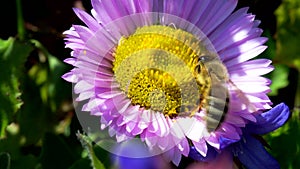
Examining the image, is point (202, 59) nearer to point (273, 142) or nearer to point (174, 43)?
point (174, 43)

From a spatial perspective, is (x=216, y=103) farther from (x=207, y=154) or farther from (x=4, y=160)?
(x=4, y=160)

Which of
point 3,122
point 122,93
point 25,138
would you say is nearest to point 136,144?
point 122,93

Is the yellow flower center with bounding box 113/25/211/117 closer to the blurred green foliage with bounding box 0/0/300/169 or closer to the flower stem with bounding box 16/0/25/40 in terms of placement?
the blurred green foliage with bounding box 0/0/300/169

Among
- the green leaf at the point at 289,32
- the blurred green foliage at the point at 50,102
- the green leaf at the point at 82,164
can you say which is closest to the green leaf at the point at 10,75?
the blurred green foliage at the point at 50,102

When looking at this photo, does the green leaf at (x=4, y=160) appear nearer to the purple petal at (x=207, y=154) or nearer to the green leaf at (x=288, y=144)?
the purple petal at (x=207, y=154)

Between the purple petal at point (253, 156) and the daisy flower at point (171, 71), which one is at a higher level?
the daisy flower at point (171, 71)

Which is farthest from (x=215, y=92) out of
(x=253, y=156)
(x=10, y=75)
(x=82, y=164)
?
(x=10, y=75)

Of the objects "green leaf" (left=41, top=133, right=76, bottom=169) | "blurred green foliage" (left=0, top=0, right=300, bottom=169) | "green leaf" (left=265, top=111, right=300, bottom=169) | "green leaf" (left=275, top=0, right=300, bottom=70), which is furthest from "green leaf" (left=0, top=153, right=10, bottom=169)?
"green leaf" (left=275, top=0, right=300, bottom=70)
